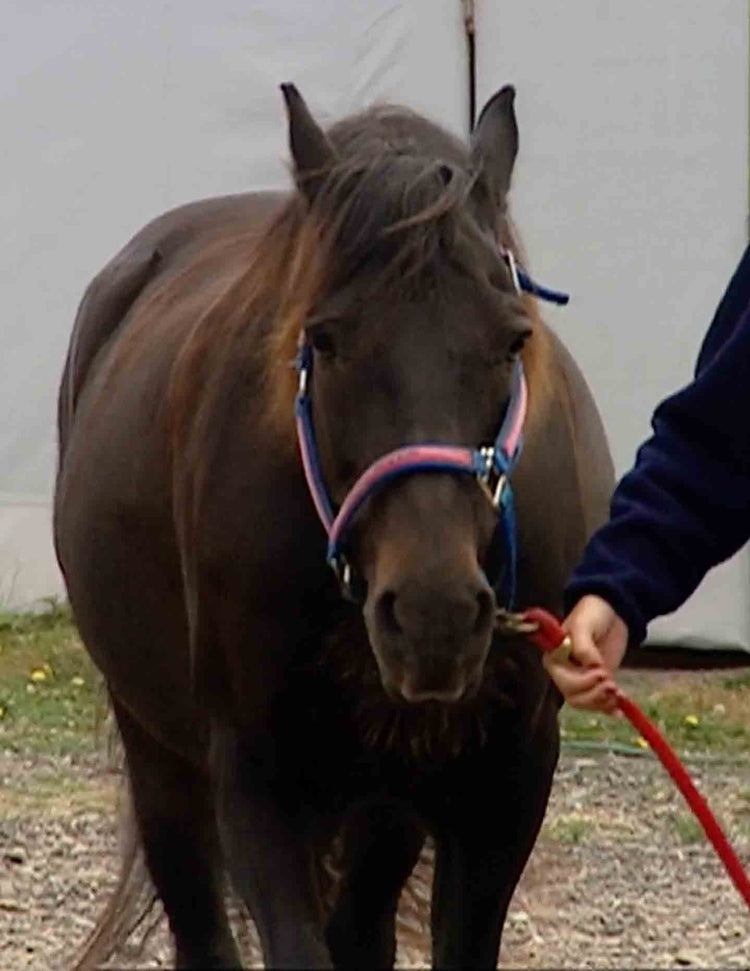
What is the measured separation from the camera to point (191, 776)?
4480 mm

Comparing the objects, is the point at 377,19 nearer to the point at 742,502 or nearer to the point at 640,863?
the point at 640,863

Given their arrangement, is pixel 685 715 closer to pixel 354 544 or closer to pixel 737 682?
pixel 737 682

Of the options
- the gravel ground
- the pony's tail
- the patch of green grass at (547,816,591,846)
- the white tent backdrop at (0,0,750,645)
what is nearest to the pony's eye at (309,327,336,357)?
the gravel ground

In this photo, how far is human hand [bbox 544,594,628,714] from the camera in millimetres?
2682

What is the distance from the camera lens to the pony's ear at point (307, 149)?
10.5 ft

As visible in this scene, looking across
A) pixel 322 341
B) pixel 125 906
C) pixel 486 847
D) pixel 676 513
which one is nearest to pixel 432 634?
pixel 676 513

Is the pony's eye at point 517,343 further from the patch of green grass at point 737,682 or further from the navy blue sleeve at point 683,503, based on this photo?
the patch of green grass at point 737,682

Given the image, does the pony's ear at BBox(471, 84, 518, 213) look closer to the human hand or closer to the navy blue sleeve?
the navy blue sleeve

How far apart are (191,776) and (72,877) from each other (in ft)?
4.10

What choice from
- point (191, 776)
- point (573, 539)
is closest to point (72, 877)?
point (191, 776)

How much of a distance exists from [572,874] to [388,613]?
2.82 metres

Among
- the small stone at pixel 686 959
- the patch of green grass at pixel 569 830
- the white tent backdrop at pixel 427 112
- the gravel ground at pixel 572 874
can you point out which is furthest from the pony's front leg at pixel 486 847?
the white tent backdrop at pixel 427 112

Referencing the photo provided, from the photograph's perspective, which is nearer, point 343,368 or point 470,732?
point 343,368

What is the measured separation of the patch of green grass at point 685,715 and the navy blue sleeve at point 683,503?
156 inches
